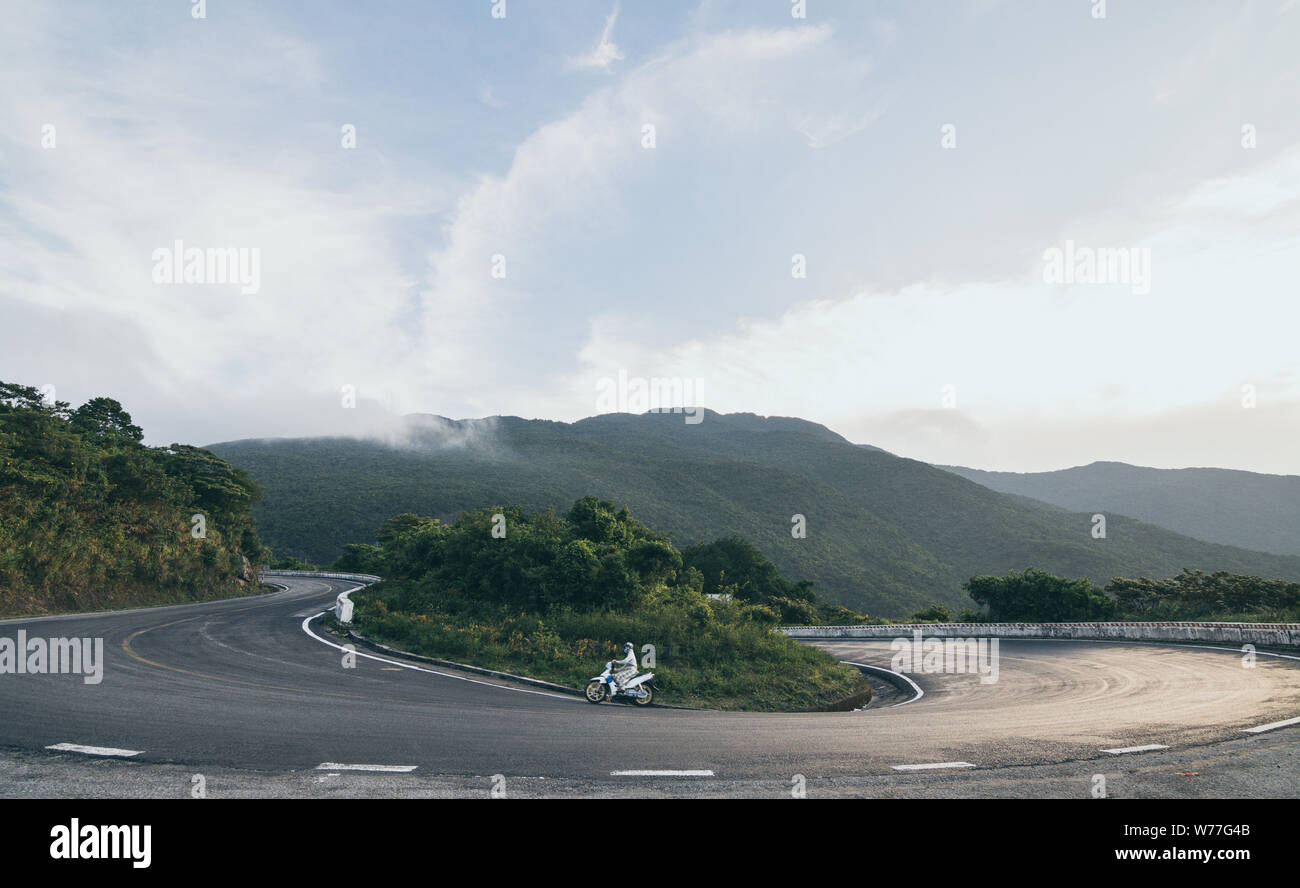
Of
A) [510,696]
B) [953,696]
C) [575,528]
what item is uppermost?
[575,528]

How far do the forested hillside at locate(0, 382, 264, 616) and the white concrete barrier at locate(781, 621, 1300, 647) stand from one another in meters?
33.7

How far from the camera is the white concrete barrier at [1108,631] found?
20.8 metres

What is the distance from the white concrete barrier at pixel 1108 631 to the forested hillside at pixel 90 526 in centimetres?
3367

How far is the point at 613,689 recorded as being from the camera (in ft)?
44.2

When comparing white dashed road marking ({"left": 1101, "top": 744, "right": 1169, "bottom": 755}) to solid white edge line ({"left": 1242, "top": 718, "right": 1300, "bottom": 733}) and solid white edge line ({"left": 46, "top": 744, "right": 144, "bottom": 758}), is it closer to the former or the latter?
solid white edge line ({"left": 1242, "top": 718, "right": 1300, "bottom": 733})

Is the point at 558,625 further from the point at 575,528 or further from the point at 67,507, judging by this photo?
the point at 67,507

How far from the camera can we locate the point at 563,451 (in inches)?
6718

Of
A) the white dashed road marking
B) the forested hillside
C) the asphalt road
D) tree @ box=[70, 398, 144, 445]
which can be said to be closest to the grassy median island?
the asphalt road

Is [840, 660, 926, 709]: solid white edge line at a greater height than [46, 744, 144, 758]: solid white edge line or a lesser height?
lesser

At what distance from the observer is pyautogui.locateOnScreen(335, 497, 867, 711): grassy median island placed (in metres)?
17.1

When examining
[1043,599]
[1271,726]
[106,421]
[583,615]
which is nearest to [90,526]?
[106,421]

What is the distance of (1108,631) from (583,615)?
82.3ft
